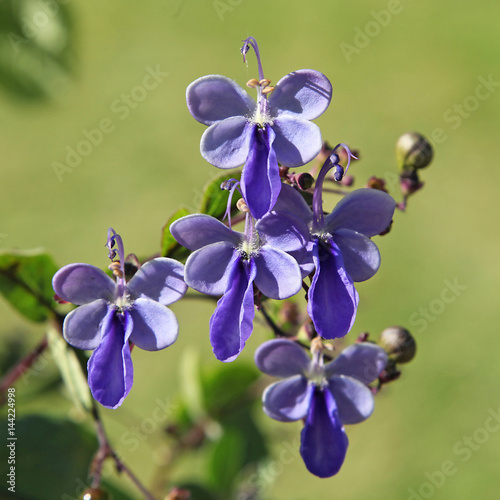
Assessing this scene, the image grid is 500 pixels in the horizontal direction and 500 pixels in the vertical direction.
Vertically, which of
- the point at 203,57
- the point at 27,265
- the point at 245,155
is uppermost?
the point at 203,57

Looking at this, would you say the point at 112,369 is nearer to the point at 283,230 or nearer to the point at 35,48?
the point at 283,230

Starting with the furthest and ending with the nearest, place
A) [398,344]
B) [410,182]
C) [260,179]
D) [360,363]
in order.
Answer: [410,182] → [398,344] → [360,363] → [260,179]

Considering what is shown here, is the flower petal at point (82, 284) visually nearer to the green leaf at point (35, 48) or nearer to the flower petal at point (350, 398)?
the flower petal at point (350, 398)

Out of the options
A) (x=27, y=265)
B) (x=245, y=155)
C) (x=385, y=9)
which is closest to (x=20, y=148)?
(x=385, y=9)

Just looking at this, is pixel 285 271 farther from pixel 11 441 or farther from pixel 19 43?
pixel 19 43

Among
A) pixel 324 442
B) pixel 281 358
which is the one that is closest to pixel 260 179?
pixel 281 358

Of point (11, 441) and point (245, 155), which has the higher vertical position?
point (245, 155)

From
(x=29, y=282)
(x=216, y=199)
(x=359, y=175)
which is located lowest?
(x=29, y=282)

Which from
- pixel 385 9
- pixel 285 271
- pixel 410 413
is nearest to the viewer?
pixel 285 271
